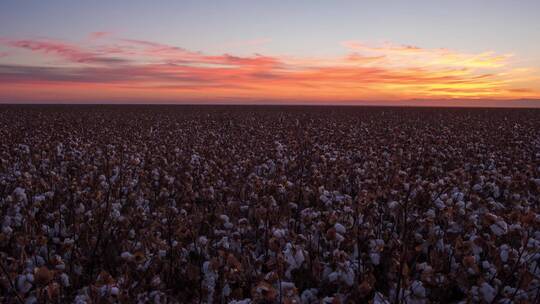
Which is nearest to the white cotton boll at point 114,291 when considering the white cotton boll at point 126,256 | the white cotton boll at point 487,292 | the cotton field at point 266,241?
the cotton field at point 266,241

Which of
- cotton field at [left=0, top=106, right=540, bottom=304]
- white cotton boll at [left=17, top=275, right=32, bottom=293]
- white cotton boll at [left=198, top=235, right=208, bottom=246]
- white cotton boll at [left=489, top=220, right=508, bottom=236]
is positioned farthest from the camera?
white cotton boll at [left=198, top=235, right=208, bottom=246]

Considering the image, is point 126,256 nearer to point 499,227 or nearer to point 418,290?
point 418,290

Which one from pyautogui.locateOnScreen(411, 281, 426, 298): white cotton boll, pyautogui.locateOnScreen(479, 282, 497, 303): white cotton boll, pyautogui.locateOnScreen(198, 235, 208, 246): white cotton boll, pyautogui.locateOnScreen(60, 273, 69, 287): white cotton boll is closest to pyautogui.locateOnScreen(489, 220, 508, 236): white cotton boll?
pyautogui.locateOnScreen(479, 282, 497, 303): white cotton boll

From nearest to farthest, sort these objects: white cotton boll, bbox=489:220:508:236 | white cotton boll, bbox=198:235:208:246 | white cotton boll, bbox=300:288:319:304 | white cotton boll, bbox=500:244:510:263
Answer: white cotton boll, bbox=300:288:319:304, white cotton boll, bbox=500:244:510:263, white cotton boll, bbox=489:220:508:236, white cotton boll, bbox=198:235:208:246

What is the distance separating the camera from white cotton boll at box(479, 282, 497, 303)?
4367 millimetres

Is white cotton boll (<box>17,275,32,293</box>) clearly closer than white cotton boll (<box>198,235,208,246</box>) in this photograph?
Yes

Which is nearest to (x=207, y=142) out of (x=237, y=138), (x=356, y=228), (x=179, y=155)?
(x=237, y=138)

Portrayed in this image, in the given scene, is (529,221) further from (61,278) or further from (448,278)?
(61,278)

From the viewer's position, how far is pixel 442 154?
1569cm

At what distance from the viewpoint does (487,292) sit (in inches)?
173

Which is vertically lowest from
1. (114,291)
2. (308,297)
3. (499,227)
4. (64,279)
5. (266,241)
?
(308,297)

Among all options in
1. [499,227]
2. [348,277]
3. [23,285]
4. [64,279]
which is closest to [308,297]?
[348,277]

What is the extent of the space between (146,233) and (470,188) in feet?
22.7

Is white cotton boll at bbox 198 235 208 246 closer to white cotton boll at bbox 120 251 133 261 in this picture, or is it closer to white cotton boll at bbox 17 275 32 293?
white cotton boll at bbox 120 251 133 261
